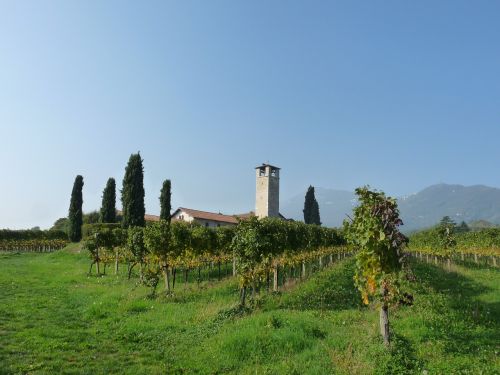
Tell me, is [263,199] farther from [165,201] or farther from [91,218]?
[91,218]

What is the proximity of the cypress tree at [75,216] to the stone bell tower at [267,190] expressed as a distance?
32864 mm

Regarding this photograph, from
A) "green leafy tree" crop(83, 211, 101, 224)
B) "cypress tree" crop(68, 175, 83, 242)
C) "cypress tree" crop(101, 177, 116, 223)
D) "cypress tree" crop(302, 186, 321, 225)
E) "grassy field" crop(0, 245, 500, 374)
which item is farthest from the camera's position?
"cypress tree" crop(302, 186, 321, 225)

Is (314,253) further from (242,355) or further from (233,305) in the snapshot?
(242,355)

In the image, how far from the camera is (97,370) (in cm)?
1055

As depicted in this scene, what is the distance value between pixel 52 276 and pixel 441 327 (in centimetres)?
2599

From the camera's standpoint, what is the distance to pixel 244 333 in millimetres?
11969

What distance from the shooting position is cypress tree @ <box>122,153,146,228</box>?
57.0 meters

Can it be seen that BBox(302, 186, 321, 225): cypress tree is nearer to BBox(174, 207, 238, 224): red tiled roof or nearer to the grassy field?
BBox(174, 207, 238, 224): red tiled roof

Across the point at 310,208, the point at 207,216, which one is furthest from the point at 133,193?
the point at 310,208

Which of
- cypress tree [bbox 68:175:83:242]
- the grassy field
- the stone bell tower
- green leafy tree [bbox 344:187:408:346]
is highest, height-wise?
the stone bell tower

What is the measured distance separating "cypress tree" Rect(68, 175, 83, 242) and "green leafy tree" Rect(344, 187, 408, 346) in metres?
58.2

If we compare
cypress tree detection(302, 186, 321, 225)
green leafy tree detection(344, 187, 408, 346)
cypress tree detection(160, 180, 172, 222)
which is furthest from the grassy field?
cypress tree detection(302, 186, 321, 225)

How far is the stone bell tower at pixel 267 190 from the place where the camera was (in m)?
82.4

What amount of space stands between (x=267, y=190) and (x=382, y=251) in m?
71.1
